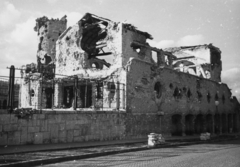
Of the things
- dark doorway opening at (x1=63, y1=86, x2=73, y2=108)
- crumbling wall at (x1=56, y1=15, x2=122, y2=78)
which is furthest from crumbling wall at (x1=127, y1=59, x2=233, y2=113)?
dark doorway opening at (x1=63, y1=86, x2=73, y2=108)

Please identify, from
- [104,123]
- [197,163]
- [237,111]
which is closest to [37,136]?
[104,123]

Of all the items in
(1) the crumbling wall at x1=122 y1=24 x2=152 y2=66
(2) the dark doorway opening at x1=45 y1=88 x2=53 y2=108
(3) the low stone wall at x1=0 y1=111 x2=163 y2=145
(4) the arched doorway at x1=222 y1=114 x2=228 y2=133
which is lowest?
(4) the arched doorway at x1=222 y1=114 x2=228 y2=133

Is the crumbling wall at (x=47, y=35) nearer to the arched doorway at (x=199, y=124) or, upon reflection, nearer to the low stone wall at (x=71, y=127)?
the arched doorway at (x=199, y=124)

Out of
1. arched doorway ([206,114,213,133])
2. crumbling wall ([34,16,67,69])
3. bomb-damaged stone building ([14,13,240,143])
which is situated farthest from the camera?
crumbling wall ([34,16,67,69])

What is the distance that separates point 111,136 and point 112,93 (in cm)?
353

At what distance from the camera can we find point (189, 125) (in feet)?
76.6

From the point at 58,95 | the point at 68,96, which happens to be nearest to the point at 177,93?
the point at 68,96

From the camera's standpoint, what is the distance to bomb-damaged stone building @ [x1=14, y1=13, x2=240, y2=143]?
1619cm

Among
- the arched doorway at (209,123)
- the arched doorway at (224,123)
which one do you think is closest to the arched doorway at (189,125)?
the arched doorway at (209,123)

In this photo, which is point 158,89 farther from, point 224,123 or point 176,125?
point 224,123

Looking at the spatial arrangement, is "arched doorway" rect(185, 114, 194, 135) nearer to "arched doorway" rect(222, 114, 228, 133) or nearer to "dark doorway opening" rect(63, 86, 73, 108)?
"arched doorway" rect(222, 114, 228, 133)

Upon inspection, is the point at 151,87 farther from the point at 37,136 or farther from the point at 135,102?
the point at 37,136

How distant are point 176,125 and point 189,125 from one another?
239 centimetres

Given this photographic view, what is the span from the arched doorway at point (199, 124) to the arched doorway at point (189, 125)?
96cm
